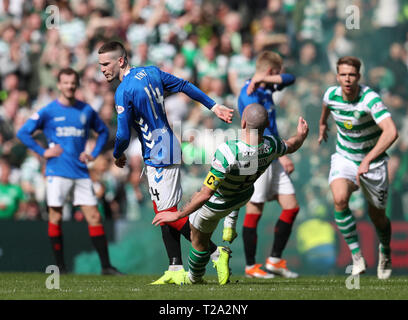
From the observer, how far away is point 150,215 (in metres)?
12.2

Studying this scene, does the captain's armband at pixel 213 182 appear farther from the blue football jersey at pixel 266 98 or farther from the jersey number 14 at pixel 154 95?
the blue football jersey at pixel 266 98

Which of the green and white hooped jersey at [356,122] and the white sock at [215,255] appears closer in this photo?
the white sock at [215,255]

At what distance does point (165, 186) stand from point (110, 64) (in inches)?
51.9

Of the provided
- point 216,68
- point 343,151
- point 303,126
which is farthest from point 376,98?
point 216,68

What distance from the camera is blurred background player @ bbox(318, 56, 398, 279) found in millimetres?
8938

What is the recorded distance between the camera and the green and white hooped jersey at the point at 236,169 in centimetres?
695

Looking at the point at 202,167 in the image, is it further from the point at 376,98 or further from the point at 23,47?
the point at 23,47

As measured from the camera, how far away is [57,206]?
1072 cm

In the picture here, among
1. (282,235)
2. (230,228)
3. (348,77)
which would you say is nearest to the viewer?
(230,228)

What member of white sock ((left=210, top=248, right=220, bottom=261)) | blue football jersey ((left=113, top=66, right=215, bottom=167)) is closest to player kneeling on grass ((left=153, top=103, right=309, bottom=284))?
white sock ((left=210, top=248, right=220, bottom=261))

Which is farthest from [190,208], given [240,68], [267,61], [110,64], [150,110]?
[240,68]

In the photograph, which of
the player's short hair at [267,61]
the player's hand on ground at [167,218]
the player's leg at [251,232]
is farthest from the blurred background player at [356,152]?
the player's hand on ground at [167,218]

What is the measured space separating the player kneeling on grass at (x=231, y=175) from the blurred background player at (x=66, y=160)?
324 cm

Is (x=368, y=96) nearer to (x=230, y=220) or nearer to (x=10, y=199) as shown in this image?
(x=230, y=220)
